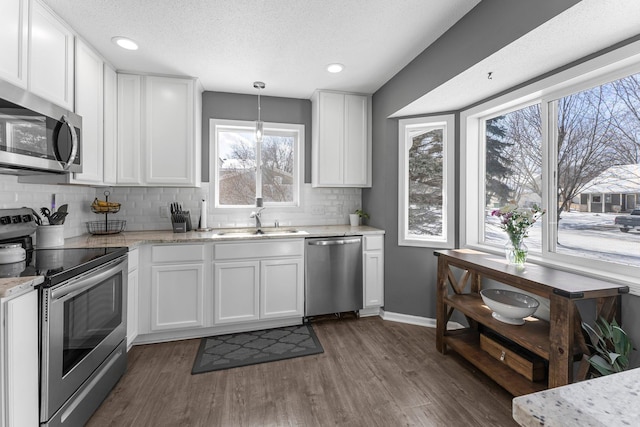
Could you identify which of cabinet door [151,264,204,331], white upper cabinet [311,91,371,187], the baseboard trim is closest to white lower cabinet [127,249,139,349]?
cabinet door [151,264,204,331]

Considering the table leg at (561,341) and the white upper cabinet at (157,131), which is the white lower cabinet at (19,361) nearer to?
the white upper cabinet at (157,131)

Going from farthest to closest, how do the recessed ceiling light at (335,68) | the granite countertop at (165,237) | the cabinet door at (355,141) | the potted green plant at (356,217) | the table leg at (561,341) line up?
the potted green plant at (356,217) < the cabinet door at (355,141) < the recessed ceiling light at (335,68) < the granite countertop at (165,237) < the table leg at (561,341)

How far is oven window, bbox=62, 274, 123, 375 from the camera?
155cm

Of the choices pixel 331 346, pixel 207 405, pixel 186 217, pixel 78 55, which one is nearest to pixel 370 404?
pixel 331 346

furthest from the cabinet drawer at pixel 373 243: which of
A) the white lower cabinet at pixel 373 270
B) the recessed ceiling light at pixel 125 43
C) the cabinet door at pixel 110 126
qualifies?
the recessed ceiling light at pixel 125 43

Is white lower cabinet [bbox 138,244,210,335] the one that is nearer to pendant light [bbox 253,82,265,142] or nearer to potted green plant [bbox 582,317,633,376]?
pendant light [bbox 253,82,265,142]

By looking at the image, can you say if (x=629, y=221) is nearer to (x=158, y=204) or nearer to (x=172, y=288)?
A: (x=172, y=288)

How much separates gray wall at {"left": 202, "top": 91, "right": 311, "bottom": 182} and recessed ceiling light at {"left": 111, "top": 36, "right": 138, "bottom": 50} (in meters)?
0.98

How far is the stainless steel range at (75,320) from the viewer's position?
4.64ft

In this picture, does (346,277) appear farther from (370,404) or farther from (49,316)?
(49,316)

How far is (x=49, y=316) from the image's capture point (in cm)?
141

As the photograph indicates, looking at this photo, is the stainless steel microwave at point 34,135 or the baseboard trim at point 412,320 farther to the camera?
the baseboard trim at point 412,320

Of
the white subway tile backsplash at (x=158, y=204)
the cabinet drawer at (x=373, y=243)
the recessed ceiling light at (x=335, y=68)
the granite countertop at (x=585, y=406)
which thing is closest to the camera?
the granite countertop at (x=585, y=406)

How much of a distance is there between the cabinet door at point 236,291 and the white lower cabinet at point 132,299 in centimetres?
63
